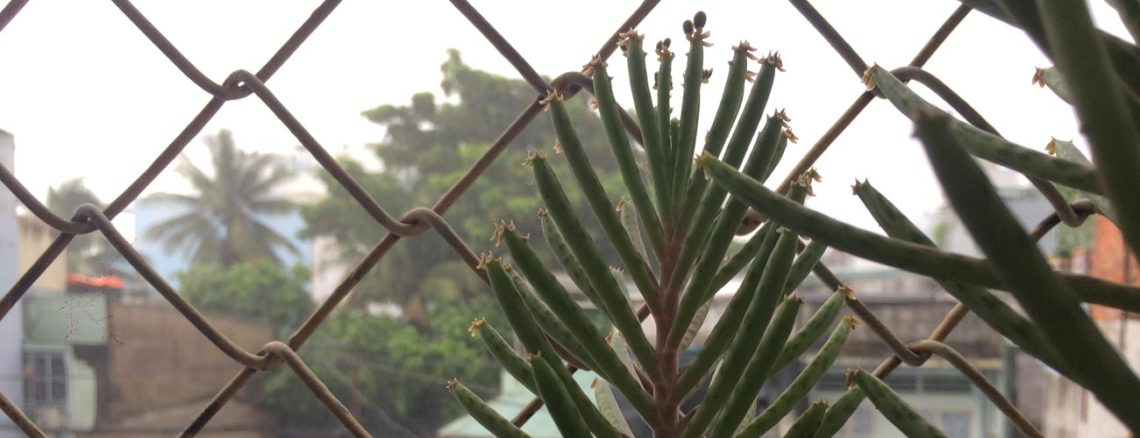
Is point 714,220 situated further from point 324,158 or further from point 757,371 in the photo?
point 324,158

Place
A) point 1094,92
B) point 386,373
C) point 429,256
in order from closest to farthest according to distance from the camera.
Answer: point 1094,92, point 429,256, point 386,373

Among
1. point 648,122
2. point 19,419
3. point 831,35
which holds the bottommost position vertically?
point 19,419

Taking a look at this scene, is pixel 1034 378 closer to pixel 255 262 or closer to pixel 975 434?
pixel 975 434

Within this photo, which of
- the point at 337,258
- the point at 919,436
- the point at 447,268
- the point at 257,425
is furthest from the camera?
the point at 337,258

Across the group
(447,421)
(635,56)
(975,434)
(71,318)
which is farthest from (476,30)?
(447,421)

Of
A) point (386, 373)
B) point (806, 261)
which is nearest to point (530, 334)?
point (806, 261)

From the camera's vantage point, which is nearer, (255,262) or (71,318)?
(71,318)

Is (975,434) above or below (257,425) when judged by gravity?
above
